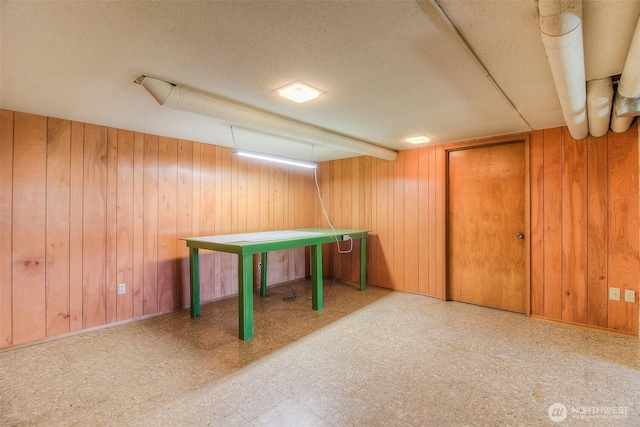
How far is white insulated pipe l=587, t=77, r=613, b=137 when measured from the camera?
1.92 m

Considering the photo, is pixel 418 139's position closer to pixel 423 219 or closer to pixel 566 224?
pixel 423 219

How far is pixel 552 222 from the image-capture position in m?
3.08

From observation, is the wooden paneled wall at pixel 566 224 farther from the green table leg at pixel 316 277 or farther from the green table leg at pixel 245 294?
the green table leg at pixel 245 294

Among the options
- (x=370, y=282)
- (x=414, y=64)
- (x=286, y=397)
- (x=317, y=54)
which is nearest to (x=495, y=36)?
(x=414, y=64)

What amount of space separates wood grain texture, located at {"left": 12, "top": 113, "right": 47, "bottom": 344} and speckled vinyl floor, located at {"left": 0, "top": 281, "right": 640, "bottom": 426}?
27cm

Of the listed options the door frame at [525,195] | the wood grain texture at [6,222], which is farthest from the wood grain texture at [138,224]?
the door frame at [525,195]

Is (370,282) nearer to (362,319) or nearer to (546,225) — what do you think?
(362,319)

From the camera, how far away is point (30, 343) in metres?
2.54

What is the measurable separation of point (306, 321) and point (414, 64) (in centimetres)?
257

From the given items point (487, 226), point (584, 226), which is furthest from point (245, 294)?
point (584, 226)

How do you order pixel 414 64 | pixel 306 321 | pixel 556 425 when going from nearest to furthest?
pixel 556 425 → pixel 414 64 → pixel 306 321

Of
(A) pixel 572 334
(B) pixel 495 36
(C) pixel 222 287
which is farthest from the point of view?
(C) pixel 222 287

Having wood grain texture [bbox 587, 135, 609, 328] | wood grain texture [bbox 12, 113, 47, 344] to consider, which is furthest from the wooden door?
wood grain texture [bbox 12, 113, 47, 344]

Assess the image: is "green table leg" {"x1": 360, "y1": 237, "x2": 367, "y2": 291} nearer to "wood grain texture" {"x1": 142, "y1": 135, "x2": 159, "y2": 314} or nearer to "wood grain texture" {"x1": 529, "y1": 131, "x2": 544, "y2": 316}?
"wood grain texture" {"x1": 529, "y1": 131, "x2": 544, "y2": 316}
